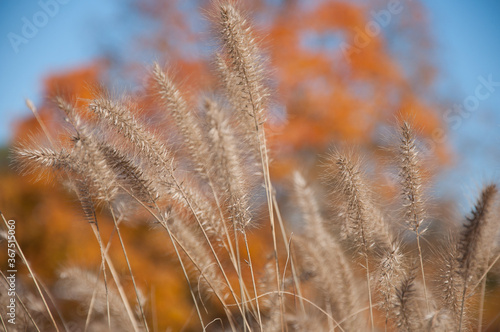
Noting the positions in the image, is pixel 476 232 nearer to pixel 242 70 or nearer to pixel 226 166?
pixel 226 166

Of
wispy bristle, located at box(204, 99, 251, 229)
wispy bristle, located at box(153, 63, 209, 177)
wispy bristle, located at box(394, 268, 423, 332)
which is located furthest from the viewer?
wispy bristle, located at box(153, 63, 209, 177)

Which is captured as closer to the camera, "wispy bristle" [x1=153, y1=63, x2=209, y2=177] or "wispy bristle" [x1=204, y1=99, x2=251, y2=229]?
"wispy bristle" [x1=204, y1=99, x2=251, y2=229]

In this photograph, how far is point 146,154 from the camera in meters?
1.54

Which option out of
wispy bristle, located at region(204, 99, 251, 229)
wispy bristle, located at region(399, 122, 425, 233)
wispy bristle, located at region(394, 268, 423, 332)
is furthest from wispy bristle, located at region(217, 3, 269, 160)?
wispy bristle, located at region(394, 268, 423, 332)

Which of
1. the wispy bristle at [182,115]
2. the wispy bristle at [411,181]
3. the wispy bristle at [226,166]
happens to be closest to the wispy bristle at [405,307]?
the wispy bristle at [411,181]

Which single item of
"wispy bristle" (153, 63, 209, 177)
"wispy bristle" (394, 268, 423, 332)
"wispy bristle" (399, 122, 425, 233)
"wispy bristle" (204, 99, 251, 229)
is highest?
"wispy bristle" (153, 63, 209, 177)

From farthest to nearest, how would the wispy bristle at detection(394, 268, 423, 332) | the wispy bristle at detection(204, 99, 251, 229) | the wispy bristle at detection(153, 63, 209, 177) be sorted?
the wispy bristle at detection(153, 63, 209, 177) → the wispy bristle at detection(204, 99, 251, 229) → the wispy bristle at detection(394, 268, 423, 332)

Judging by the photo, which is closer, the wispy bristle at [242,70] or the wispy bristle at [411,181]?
the wispy bristle at [411,181]

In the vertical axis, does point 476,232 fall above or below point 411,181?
below

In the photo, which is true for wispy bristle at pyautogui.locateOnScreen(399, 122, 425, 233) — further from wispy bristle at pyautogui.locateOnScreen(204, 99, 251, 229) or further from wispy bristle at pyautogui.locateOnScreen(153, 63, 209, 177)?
wispy bristle at pyautogui.locateOnScreen(153, 63, 209, 177)

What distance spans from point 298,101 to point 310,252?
557 centimetres

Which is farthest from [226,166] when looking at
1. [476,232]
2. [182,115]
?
[476,232]

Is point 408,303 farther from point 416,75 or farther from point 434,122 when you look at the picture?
point 416,75

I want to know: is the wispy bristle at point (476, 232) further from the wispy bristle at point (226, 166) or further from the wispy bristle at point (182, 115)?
the wispy bristle at point (182, 115)
